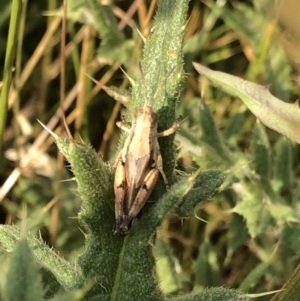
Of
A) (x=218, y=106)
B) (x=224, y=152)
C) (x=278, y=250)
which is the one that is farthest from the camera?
(x=218, y=106)

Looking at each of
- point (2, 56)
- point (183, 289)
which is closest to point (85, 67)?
point (2, 56)

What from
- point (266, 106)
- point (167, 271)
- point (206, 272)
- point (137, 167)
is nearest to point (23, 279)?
point (137, 167)

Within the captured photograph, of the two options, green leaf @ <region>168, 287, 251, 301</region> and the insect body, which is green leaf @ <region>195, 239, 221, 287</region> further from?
green leaf @ <region>168, 287, 251, 301</region>

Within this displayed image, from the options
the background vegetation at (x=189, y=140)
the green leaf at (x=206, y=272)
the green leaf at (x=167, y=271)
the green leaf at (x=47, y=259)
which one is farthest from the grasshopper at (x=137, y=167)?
the green leaf at (x=206, y=272)

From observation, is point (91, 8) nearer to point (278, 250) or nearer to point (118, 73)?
point (118, 73)

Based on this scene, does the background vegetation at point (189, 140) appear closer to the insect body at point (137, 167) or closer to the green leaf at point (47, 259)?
the insect body at point (137, 167)

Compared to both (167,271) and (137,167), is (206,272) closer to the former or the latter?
(167,271)
